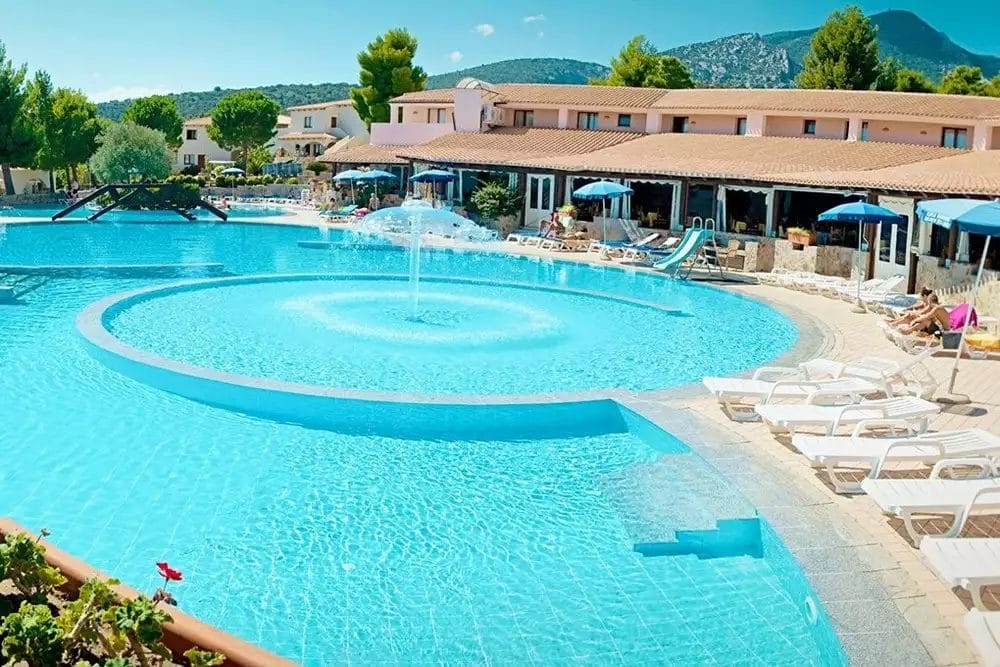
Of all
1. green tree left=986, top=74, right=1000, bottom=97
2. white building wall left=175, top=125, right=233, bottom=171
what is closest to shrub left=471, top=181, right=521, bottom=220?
green tree left=986, top=74, right=1000, bottom=97

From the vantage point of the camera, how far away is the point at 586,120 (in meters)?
39.5

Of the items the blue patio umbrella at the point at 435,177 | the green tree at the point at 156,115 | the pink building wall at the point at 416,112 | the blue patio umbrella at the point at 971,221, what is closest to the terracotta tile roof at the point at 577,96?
the pink building wall at the point at 416,112

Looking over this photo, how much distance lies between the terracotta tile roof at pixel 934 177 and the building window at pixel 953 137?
17.0 feet

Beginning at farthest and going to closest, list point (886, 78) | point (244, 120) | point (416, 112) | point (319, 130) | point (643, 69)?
point (319, 130) → point (244, 120) → point (643, 69) → point (886, 78) → point (416, 112)

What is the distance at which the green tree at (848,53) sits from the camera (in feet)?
190

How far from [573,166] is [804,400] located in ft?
68.3

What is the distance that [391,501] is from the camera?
27.2 feet

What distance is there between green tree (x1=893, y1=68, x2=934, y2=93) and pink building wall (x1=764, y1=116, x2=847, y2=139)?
2734 cm

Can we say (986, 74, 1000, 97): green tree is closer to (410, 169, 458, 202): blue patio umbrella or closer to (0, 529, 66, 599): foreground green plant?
(410, 169, 458, 202): blue patio umbrella

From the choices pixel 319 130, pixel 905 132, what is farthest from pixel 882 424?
pixel 319 130

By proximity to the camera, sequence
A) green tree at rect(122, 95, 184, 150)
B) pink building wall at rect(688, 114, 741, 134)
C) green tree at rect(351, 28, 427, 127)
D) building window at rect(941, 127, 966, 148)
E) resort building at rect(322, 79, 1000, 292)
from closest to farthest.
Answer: resort building at rect(322, 79, 1000, 292) < building window at rect(941, 127, 966, 148) < pink building wall at rect(688, 114, 741, 134) < green tree at rect(351, 28, 427, 127) < green tree at rect(122, 95, 184, 150)

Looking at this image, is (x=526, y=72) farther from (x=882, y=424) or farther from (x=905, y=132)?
(x=882, y=424)

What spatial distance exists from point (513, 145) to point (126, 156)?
60.9ft

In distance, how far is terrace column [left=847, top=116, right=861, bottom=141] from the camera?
33.9 metres
